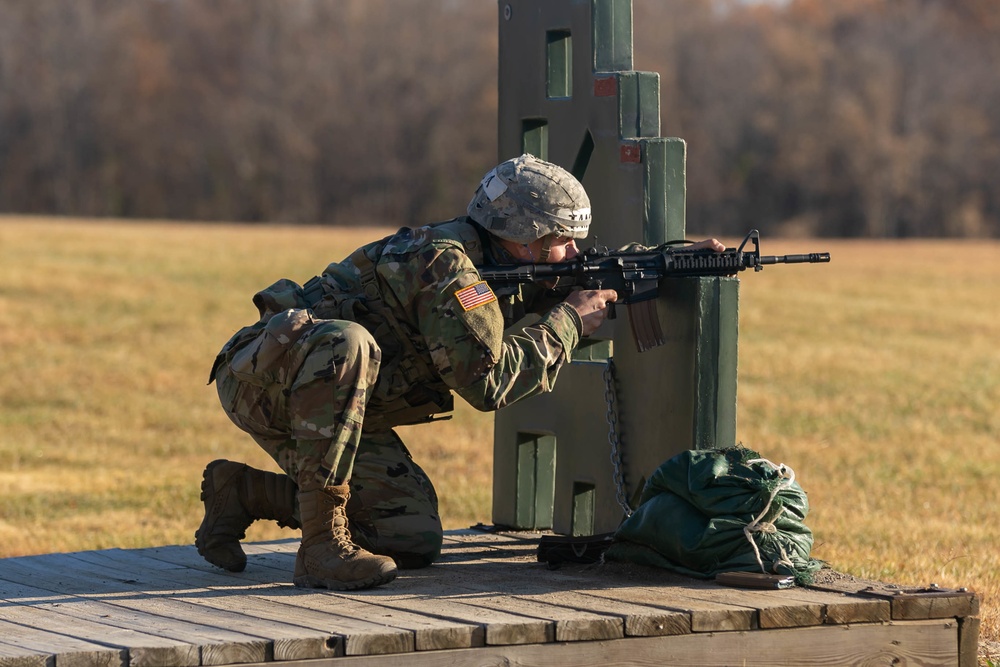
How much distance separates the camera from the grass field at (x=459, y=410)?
8.84m

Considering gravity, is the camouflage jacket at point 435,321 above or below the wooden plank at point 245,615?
above

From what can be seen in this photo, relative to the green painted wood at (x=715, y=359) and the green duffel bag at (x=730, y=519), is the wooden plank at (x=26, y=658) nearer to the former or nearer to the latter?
the green duffel bag at (x=730, y=519)

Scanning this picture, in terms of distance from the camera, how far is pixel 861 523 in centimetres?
870

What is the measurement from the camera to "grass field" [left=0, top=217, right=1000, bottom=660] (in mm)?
8844

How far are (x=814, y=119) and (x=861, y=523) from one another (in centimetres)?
5672

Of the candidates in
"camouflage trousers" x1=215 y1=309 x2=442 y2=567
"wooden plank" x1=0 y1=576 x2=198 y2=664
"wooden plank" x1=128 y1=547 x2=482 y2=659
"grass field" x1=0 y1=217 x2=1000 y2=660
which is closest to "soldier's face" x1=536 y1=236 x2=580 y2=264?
"camouflage trousers" x1=215 y1=309 x2=442 y2=567

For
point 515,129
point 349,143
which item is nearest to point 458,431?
point 515,129

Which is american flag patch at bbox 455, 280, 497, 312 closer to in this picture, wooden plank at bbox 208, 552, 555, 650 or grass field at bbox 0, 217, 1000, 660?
wooden plank at bbox 208, 552, 555, 650

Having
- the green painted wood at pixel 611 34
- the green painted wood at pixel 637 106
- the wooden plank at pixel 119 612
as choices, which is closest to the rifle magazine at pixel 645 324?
the green painted wood at pixel 637 106

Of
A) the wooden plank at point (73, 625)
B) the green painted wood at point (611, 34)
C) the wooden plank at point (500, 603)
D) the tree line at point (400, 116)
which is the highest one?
the tree line at point (400, 116)

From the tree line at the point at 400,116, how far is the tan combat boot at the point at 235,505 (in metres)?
53.7

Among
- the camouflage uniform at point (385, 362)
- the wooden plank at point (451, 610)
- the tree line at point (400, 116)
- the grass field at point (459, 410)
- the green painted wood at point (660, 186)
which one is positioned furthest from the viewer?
the tree line at point (400, 116)

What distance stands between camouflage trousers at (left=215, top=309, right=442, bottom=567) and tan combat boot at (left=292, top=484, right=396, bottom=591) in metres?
0.07

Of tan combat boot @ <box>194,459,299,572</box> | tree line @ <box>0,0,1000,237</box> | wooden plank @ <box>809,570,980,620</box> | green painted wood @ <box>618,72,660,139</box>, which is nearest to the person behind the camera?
wooden plank @ <box>809,570,980,620</box>
